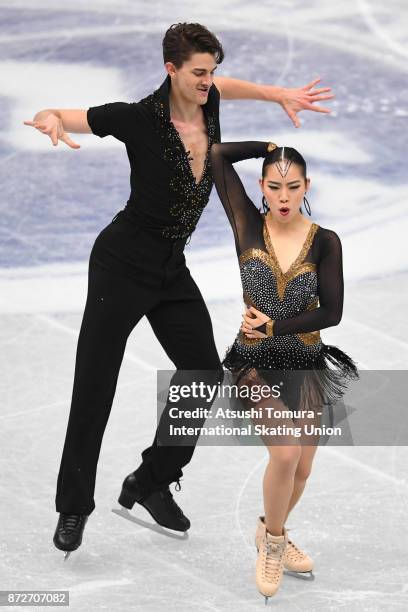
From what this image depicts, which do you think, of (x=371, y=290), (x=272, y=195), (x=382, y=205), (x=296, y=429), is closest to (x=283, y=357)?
(x=296, y=429)

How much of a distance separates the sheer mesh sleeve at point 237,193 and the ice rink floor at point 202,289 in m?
1.23

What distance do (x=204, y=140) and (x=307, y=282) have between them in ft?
2.31

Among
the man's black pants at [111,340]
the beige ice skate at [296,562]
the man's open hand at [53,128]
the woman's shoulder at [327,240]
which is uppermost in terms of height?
the man's open hand at [53,128]

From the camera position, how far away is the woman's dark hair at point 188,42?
427 centimetres

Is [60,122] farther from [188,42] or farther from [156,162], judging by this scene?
[188,42]

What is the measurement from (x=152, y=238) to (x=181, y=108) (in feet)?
1.54

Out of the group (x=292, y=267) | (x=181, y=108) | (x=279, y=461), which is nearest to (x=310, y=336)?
(x=292, y=267)

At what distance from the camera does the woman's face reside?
4.10 meters

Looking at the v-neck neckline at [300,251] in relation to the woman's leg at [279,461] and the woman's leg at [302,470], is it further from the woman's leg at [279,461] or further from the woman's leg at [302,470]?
the woman's leg at [302,470]

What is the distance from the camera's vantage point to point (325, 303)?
4125 mm

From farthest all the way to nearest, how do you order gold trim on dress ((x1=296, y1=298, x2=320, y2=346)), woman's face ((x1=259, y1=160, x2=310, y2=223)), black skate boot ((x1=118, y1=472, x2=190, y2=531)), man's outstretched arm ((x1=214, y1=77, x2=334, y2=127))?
black skate boot ((x1=118, y1=472, x2=190, y2=531))
man's outstretched arm ((x1=214, y1=77, x2=334, y2=127))
gold trim on dress ((x1=296, y1=298, x2=320, y2=346))
woman's face ((x1=259, y1=160, x2=310, y2=223))

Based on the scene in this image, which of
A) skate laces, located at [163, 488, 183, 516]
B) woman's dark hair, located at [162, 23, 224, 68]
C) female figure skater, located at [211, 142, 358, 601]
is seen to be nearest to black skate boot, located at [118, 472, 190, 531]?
skate laces, located at [163, 488, 183, 516]

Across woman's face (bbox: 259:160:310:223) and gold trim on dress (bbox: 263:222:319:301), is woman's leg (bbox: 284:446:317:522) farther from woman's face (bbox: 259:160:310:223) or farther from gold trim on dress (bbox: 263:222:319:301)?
woman's face (bbox: 259:160:310:223)

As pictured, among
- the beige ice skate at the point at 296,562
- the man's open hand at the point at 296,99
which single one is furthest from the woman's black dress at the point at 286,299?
the beige ice skate at the point at 296,562
